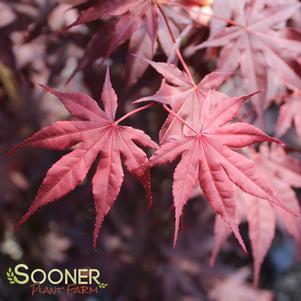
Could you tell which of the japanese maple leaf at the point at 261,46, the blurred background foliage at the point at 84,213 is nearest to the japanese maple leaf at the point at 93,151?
the japanese maple leaf at the point at 261,46

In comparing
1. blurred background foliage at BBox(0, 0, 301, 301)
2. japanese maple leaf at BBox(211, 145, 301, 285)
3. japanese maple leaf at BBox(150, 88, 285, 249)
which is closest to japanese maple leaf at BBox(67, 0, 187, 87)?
japanese maple leaf at BBox(150, 88, 285, 249)

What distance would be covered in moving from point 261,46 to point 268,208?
1.33 feet

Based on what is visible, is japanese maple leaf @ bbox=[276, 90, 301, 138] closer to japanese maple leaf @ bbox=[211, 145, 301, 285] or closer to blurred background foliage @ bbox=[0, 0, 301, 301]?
japanese maple leaf @ bbox=[211, 145, 301, 285]

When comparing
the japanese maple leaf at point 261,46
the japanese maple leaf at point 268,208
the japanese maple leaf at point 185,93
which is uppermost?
the japanese maple leaf at point 261,46

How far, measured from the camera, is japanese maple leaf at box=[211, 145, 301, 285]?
1064mm

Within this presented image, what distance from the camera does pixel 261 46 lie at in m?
0.97

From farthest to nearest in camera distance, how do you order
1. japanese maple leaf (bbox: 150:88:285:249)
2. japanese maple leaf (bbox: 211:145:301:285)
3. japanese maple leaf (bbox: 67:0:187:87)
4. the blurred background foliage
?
the blurred background foliage, japanese maple leaf (bbox: 211:145:301:285), japanese maple leaf (bbox: 67:0:187:87), japanese maple leaf (bbox: 150:88:285:249)

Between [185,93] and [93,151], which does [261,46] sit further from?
[93,151]

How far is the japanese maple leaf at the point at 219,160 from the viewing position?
736mm

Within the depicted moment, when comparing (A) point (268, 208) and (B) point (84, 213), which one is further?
(B) point (84, 213)

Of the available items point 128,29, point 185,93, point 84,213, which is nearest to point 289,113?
point 185,93

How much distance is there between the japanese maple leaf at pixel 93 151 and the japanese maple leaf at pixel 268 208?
14.8 inches

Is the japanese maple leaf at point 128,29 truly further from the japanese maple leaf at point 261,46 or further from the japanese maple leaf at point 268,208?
the japanese maple leaf at point 268,208

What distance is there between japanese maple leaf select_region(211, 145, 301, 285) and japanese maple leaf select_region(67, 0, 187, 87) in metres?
0.43
